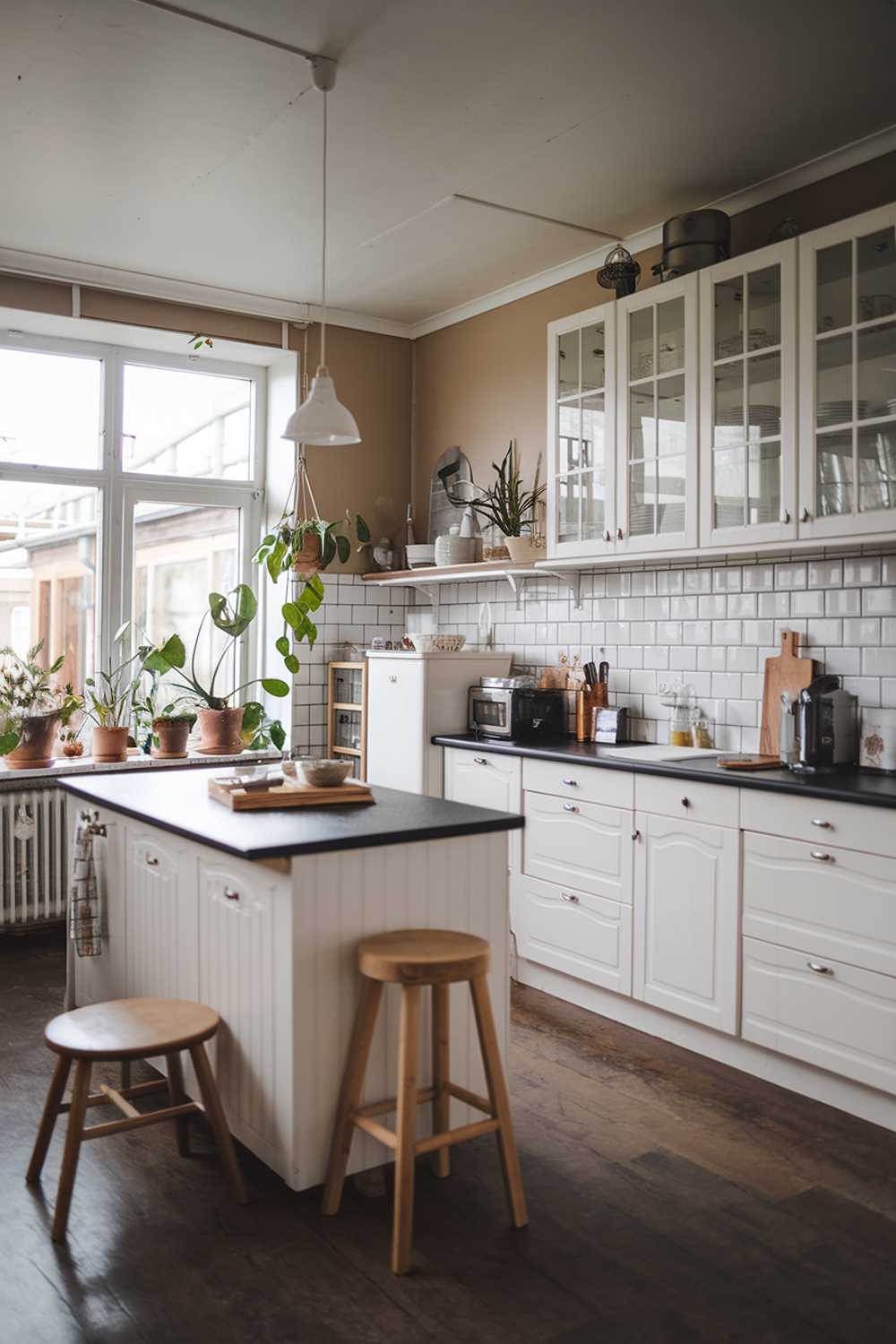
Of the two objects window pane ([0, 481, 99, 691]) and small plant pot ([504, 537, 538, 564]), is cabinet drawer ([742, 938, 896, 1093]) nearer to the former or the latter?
small plant pot ([504, 537, 538, 564])

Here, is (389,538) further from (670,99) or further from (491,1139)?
(491,1139)

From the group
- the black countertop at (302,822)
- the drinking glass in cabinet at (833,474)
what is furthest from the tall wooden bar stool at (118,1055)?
the drinking glass in cabinet at (833,474)

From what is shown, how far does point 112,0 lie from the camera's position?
2932 millimetres

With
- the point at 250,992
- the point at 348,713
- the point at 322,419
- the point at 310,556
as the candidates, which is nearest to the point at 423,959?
the point at 250,992

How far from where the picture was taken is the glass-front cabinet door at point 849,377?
129 inches

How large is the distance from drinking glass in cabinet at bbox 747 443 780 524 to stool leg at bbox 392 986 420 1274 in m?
2.08

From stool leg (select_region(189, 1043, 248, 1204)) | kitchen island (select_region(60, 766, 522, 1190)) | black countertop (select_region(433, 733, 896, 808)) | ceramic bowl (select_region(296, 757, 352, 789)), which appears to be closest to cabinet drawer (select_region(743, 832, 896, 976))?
black countertop (select_region(433, 733, 896, 808))

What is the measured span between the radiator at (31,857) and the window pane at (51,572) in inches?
29.2

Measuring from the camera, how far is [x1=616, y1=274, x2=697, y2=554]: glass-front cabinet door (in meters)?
3.89

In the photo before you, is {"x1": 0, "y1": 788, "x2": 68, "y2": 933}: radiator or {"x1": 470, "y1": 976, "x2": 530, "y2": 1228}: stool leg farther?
{"x1": 0, "y1": 788, "x2": 68, "y2": 933}: radiator

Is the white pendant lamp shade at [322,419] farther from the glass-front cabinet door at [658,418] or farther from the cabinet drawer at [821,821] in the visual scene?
the cabinet drawer at [821,821]

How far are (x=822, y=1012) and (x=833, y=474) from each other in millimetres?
1629

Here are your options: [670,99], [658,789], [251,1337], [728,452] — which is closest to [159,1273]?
[251,1337]

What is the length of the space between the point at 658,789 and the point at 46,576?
3259mm
